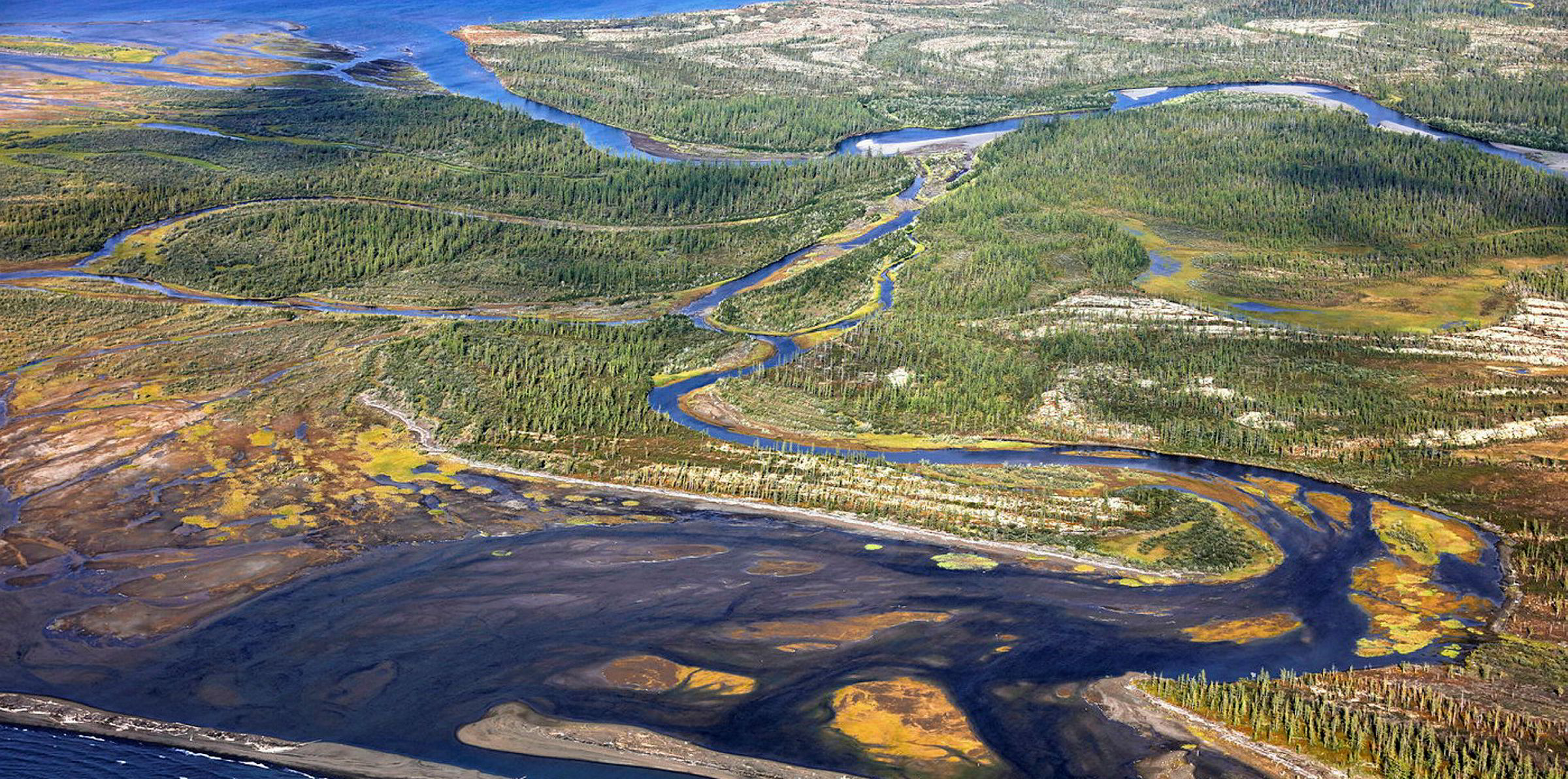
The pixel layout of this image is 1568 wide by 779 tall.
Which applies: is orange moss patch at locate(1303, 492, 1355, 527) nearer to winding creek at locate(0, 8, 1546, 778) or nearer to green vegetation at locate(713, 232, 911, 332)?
winding creek at locate(0, 8, 1546, 778)

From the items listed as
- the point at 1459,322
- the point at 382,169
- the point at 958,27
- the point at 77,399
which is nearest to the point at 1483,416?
the point at 1459,322

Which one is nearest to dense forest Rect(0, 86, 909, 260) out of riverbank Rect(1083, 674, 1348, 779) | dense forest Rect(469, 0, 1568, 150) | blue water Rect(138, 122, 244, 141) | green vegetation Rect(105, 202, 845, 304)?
blue water Rect(138, 122, 244, 141)

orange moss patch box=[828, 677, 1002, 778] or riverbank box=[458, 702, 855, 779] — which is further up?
orange moss patch box=[828, 677, 1002, 778]

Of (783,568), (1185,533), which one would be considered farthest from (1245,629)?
(783,568)

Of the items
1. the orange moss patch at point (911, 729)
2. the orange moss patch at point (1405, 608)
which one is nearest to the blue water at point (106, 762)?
the orange moss patch at point (911, 729)

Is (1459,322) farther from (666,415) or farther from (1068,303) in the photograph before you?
(666,415)
